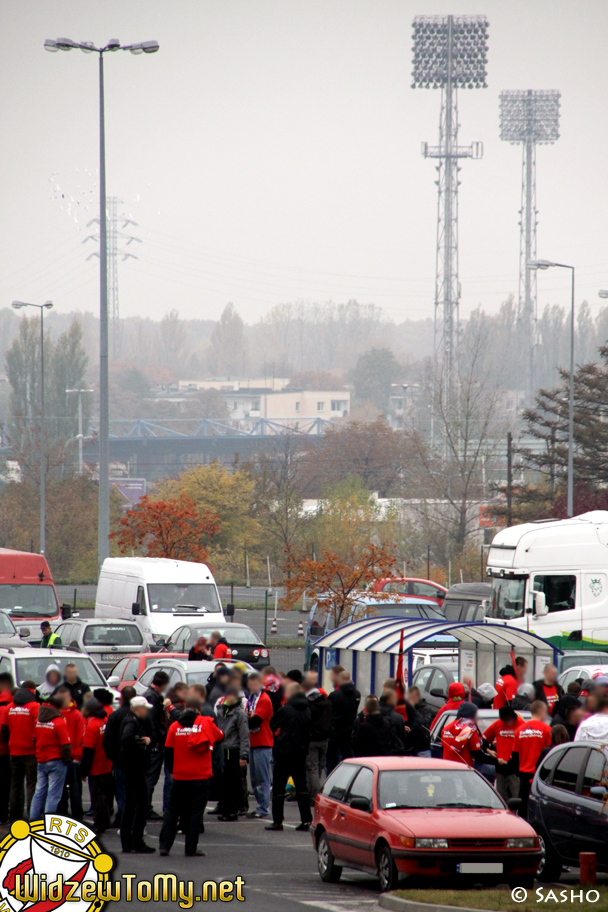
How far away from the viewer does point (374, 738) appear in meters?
13.2

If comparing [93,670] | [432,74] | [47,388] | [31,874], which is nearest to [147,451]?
[47,388]

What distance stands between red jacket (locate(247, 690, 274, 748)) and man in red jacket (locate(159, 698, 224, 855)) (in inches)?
107

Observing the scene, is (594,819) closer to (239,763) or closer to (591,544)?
(239,763)

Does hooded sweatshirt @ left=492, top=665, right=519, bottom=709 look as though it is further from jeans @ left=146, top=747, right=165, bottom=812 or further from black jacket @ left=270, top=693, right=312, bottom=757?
jeans @ left=146, top=747, right=165, bottom=812

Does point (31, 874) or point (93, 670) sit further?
point (93, 670)

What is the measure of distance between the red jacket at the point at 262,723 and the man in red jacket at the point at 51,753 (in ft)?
8.16

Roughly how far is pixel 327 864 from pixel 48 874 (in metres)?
3.15

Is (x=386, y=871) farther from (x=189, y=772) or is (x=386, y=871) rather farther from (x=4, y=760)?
(x=4, y=760)

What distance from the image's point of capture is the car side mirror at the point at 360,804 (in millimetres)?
10289

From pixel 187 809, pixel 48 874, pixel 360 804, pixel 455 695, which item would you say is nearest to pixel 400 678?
pixel 455 695

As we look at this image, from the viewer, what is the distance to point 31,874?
8.46 meters

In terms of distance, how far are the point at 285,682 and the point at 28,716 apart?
119 inches

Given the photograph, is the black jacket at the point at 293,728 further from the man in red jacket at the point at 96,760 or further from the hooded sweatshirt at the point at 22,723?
the hooded sweatshirt at the point at 22,723

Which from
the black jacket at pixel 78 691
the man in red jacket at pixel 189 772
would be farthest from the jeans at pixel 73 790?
the man in red jacket at pixel 189 772
